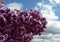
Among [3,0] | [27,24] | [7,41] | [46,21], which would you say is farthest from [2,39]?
[3,0]

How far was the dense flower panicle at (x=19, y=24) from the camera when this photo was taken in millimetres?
16141

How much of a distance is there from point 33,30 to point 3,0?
3734 mm

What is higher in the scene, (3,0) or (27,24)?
(3,0)

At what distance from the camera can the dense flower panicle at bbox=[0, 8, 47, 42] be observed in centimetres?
1614

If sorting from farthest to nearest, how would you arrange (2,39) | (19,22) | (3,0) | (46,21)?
(3,0), (46,21), (19,22), (2,39)

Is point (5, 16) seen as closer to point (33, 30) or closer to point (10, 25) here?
point (10, 25)

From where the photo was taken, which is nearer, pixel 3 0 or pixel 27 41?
pixel 27 41

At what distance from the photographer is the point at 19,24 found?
16219mm

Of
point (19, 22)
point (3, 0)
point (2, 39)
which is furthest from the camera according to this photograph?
point (3, 0)

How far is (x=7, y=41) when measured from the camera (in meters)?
16.1

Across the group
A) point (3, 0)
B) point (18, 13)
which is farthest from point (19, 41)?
point (3, 0)

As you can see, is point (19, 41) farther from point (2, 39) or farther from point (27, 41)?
point (2, 39)

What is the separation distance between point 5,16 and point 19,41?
1.65 m

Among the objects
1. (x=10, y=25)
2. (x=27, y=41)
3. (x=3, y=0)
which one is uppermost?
(x=3, y=0)
